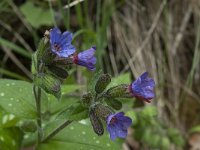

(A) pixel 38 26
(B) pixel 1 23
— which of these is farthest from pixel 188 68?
(B) pixel 1 23

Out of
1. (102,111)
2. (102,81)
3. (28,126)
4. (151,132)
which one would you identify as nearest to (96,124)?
(102,111)

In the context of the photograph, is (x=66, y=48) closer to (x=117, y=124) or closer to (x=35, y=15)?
(x=117, y=124)

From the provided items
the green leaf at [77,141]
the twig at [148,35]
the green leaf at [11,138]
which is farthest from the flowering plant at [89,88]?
the twig at [148,35]

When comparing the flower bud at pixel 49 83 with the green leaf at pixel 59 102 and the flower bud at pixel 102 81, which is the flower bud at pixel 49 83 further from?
the green leaf at pixel 59 102

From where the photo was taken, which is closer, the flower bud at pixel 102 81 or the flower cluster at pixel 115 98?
the flower cluster at pixel 115 98

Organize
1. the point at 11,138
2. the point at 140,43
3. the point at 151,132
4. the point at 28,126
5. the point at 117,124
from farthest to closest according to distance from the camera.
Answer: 1. the point at 140,43
2. the point at 151,132
3. the point at 11,138
4. the point at 28,126
5. the point at 117,124

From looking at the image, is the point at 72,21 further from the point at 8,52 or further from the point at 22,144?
Answer: the point at 22,144
